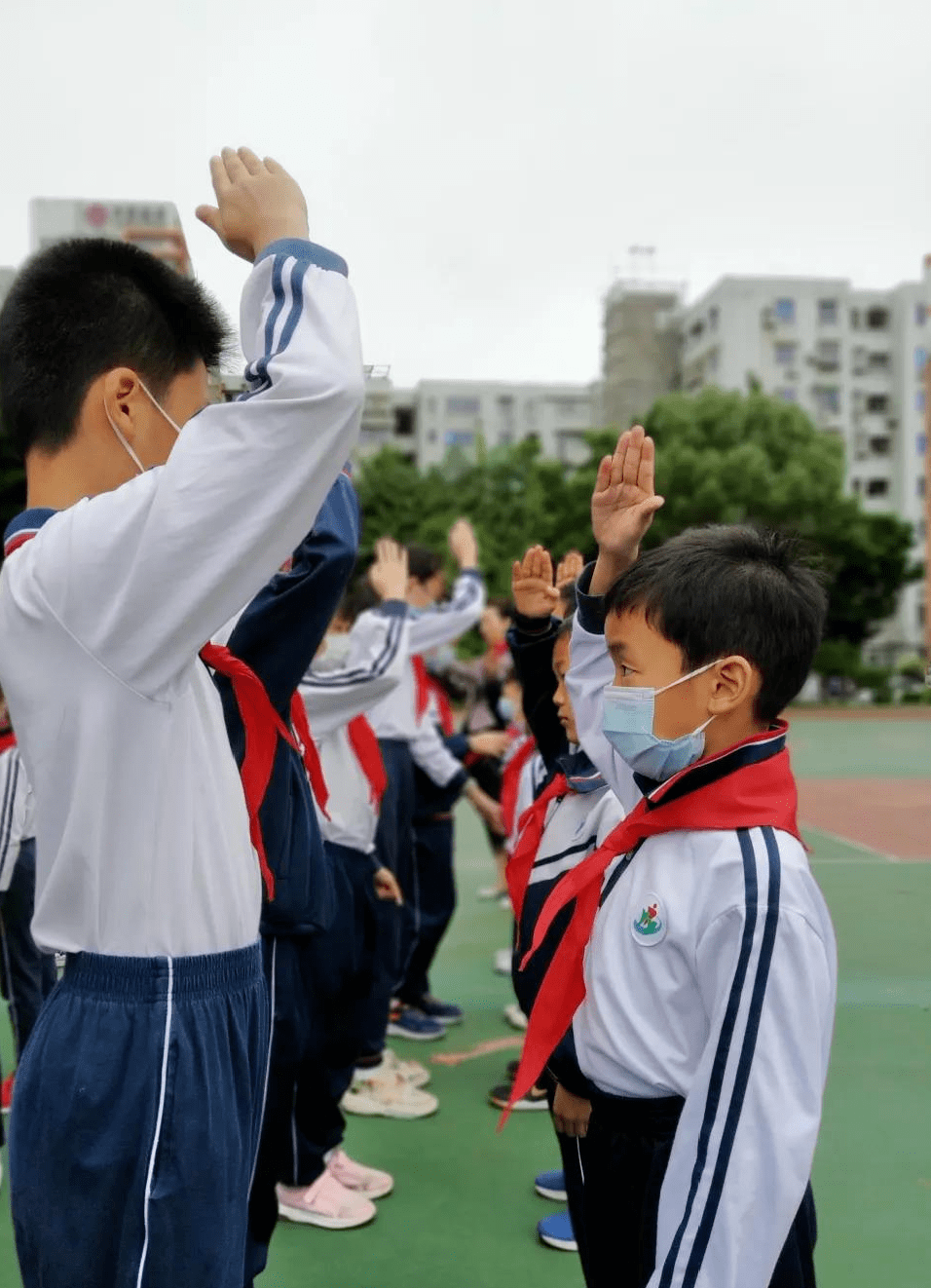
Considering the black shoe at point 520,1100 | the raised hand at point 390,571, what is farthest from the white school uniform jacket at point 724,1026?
the black shoe at point 520,1100

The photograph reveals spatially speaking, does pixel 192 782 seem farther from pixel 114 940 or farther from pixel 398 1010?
pixel 398 1010


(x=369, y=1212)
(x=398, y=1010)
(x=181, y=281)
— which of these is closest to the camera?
(x=181, y=281)

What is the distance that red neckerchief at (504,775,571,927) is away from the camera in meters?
2.38

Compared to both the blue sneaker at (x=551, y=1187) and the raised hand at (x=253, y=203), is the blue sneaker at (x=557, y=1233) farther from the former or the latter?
the raised hand at (x=253, y=203)

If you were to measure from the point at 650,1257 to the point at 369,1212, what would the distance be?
1.67m

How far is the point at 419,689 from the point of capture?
488cm

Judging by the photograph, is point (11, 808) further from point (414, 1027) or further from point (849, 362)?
point (849, 362)

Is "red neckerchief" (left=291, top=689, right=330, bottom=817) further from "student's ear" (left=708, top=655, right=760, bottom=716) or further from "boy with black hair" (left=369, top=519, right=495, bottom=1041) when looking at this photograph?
"boy with black hair" (left=369, top=519, right=495, bottom=1041)

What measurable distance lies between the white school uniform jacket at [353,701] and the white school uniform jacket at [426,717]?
911 mm

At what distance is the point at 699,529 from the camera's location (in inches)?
73.6

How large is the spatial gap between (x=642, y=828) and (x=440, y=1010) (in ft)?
11.6

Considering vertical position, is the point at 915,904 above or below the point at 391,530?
below

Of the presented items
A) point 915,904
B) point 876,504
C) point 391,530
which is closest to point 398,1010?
point 915,904

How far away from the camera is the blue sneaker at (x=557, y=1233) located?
2916mm
